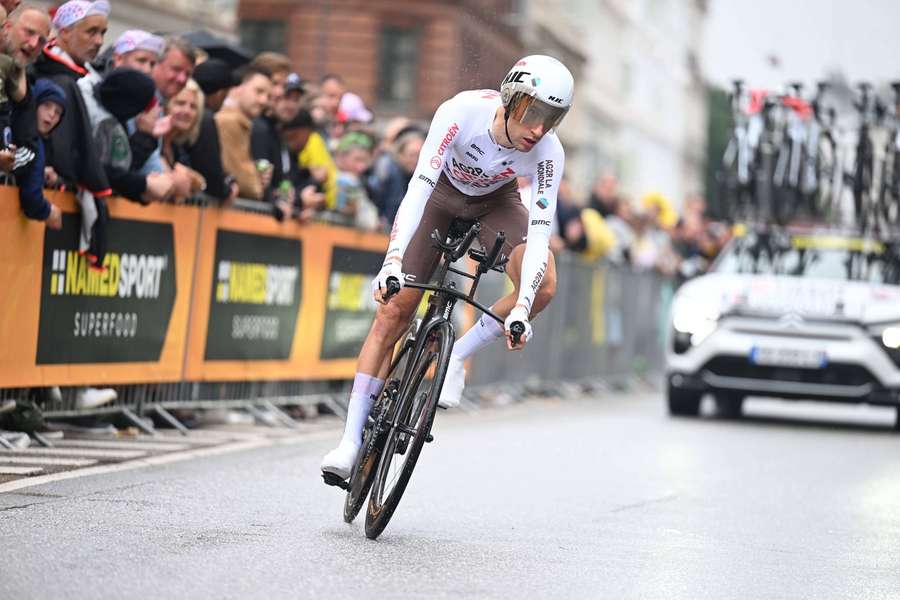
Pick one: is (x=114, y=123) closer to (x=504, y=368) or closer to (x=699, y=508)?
(x=699, y=508)

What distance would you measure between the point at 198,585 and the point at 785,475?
21.5ft

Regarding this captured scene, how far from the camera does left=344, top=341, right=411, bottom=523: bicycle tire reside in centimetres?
795

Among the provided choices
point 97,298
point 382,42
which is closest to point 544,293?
point 97,298

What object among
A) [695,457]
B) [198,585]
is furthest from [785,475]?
[198,585]

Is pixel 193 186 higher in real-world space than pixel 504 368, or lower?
higher

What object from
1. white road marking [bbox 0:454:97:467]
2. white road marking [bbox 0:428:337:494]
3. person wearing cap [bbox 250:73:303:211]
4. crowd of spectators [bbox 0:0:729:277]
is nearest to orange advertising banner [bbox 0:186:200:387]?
crowd of spectators [bbox 0:0:729:277]

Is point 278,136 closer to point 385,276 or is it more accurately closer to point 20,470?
point 20,470

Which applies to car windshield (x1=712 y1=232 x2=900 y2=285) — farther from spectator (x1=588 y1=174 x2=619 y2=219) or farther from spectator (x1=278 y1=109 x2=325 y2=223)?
spectator (x1=588 y1=174 x2=619 y2=219)

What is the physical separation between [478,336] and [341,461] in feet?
2.80

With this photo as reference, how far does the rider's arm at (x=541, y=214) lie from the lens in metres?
7.93

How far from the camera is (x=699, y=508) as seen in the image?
10.0 m

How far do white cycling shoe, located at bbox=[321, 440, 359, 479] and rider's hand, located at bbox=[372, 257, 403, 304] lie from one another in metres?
0.75

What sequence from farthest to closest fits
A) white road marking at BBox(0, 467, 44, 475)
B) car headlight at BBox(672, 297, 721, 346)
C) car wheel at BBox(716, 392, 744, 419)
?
car wheel at BBox(716, 392, 744, 419) → car headlight at BBox(672, 297, 721, 346) → white road marking at BBox(0, 467, 44, 475)

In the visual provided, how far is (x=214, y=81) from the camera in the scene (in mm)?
13805
